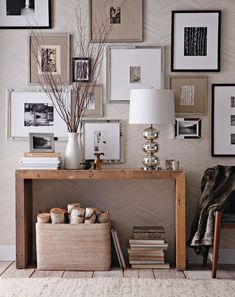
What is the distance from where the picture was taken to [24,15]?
16.9ft

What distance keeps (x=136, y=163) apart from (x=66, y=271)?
3.41 feet

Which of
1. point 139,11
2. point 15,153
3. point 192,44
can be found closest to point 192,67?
point 192,44

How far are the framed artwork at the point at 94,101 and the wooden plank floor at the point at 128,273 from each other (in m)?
1.26

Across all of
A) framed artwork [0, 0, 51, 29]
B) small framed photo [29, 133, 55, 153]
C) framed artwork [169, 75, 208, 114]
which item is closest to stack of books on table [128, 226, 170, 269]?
small framed photo [29, 133, 55, 153]

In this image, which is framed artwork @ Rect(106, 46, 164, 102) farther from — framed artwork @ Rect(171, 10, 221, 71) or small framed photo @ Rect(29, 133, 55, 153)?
small framed photo @ Rect(29, 133, 55, 153)

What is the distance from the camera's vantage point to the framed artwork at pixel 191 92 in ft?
16.8

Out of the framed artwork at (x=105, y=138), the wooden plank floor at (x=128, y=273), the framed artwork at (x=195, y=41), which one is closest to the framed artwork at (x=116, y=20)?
the framed artwork at (x=195, y=41)

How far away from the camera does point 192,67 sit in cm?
512

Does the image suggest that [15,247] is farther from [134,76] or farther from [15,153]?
[134,76]

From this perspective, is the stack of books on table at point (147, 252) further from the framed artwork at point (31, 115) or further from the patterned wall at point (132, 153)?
the framed artwork at point (31, 115)

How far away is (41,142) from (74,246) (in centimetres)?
86

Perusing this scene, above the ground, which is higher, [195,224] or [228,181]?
[228,181]

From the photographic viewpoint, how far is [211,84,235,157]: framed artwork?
5113 mm

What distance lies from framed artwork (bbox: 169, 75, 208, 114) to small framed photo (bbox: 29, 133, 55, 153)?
1.05m
